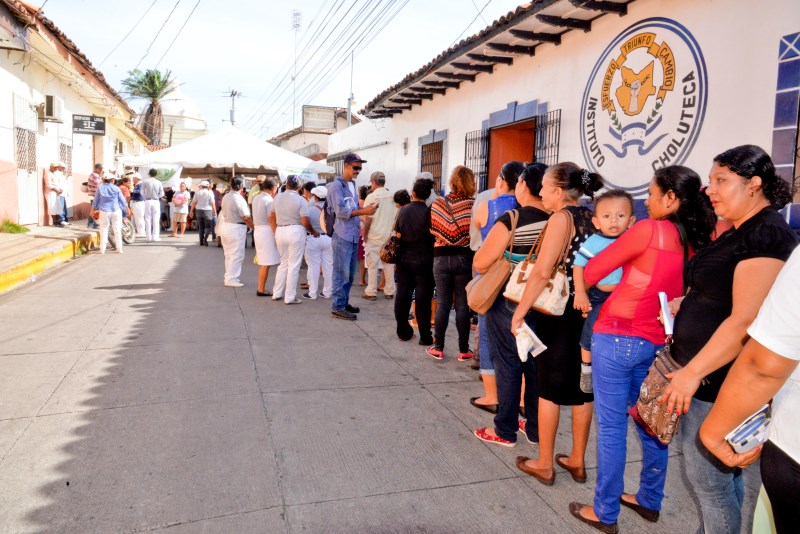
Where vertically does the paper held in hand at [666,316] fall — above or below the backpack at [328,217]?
below

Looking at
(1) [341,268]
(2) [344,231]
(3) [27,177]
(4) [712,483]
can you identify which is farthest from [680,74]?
(3) [27,177]

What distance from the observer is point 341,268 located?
270 inches

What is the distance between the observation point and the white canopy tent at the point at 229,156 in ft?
44.0

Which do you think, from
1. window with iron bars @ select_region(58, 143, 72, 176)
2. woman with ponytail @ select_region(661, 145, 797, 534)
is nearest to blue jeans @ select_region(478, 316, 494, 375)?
woman with ponytail @ select_region(661, 145, 797, 534)

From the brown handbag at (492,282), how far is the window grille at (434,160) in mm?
7652

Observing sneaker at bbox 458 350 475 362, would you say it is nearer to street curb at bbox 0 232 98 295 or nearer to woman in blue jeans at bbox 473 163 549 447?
woman in blue jeans at bbox 473 163 549 447

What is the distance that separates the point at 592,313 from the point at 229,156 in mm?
11943

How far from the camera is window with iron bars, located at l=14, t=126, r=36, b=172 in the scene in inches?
504

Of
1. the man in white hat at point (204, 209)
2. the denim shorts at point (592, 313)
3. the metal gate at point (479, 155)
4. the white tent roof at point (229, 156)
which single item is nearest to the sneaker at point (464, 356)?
the denim shorts at point (592, 313)

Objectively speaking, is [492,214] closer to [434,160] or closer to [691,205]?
[691,205]

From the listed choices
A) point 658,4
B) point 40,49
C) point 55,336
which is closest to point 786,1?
point 658,4

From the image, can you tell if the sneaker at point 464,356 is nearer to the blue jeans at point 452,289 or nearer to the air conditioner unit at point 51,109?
the blue jeans at point 452,289

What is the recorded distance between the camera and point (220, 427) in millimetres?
3656

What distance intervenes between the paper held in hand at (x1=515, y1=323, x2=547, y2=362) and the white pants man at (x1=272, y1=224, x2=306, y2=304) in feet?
16.5
